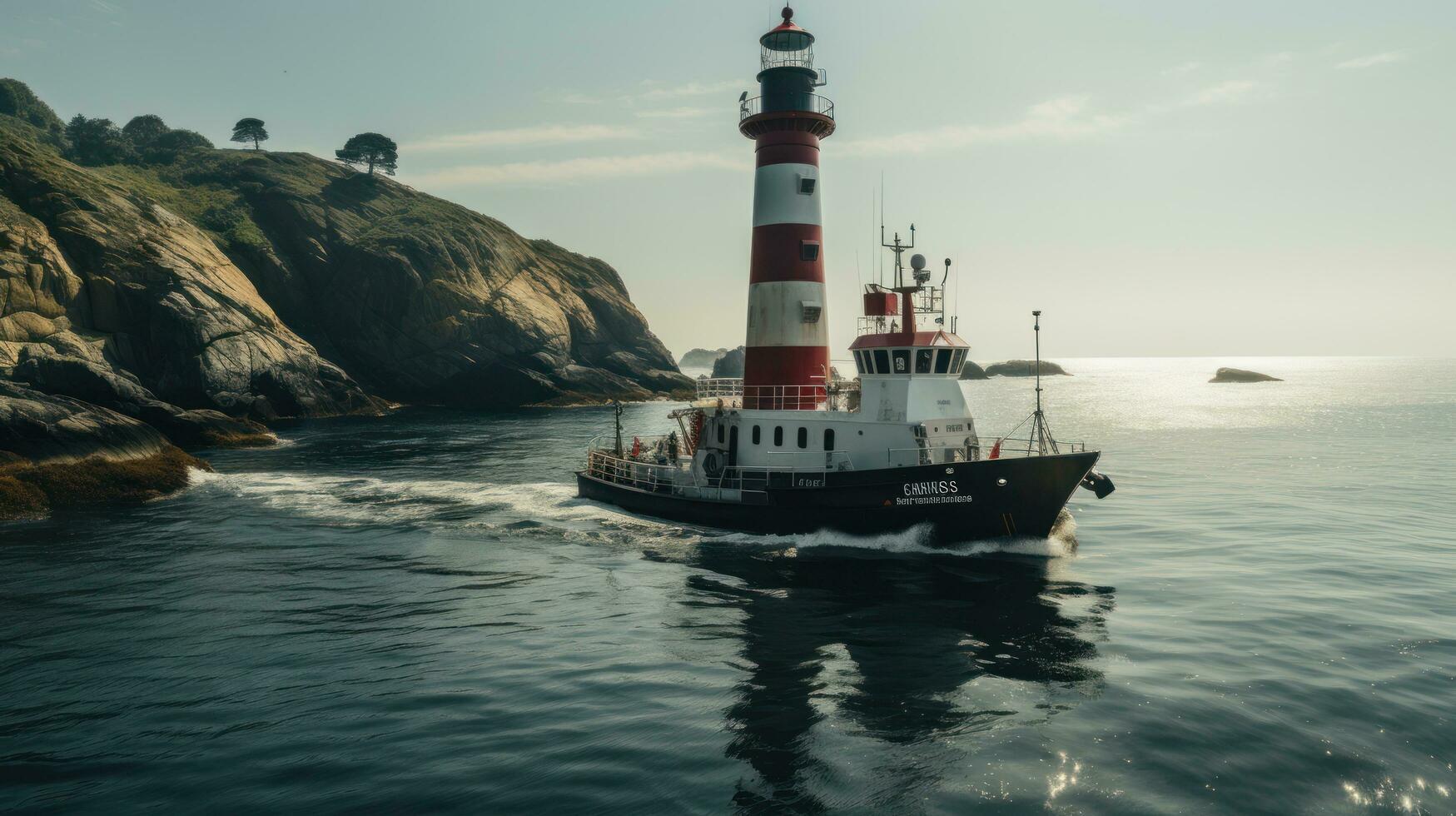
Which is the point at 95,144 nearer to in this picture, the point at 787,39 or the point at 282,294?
the point at 282,294

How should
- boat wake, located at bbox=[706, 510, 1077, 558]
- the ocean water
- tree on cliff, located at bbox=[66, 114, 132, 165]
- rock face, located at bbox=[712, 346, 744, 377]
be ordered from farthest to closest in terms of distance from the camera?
rock face, located at bbox=[712, 346, 744, 377], tree on cliff, located at bbox=[66, 114, 132, 165], boat wake, located at bbox=[706, 510, 1077, 558], the ocean water

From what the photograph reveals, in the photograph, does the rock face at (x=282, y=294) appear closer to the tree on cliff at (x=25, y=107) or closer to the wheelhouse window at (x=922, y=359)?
the tree on cliff at (x=25, y=107)

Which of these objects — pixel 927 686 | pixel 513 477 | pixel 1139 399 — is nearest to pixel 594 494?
pixel 513 477

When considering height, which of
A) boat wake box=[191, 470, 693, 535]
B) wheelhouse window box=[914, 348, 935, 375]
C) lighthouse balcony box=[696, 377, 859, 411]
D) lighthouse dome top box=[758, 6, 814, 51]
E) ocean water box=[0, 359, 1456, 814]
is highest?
lighthouse dome top box=[758, 6, 814, 51]

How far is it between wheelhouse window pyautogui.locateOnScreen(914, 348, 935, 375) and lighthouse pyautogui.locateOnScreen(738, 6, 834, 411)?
13.0 feet

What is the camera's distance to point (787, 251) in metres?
27.6

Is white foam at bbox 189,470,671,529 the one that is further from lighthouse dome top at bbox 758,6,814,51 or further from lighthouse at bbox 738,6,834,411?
lighthouse dome top at bbox 758,6,814,51

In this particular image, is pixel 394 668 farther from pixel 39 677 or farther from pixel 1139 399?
pixel 1139 399

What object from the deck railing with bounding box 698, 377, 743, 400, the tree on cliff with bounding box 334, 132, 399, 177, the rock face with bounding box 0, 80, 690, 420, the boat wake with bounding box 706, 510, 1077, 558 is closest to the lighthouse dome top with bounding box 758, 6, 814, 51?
the deck railing with bounding box 698, 377, 743, 400

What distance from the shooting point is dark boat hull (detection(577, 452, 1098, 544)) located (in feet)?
72.2

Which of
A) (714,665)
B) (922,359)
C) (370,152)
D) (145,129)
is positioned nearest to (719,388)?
(922,359)

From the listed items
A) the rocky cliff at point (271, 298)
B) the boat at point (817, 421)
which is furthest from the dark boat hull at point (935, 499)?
the rocky cliff at point (271, 298)

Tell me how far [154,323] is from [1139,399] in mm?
141165

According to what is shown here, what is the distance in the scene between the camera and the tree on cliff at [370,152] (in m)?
127
